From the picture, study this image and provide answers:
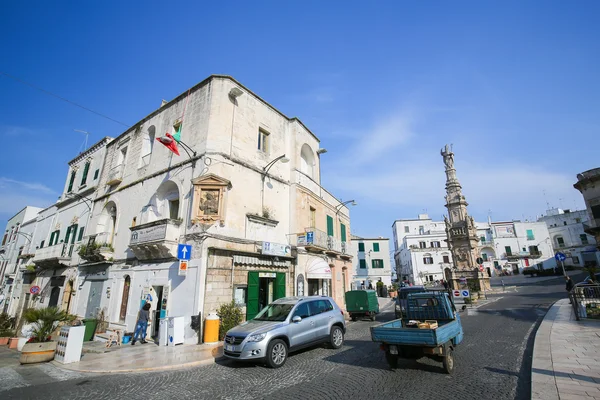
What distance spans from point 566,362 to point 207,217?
12.2 meters

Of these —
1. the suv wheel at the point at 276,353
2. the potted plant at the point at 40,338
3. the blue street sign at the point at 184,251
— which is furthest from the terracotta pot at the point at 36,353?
the suv wheel at the point at 276,353

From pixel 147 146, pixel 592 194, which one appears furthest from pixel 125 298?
pixel 592 194

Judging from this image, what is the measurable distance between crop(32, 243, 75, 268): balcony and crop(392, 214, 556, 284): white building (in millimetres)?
51379

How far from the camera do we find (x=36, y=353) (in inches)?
336

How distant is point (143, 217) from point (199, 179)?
496 centimetres

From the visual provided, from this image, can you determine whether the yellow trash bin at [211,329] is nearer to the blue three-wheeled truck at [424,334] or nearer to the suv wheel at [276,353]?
the suv wheel at [276,353]

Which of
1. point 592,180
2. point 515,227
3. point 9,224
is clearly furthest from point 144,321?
point 515,227

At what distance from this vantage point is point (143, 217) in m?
15.2

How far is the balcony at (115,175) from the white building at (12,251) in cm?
1584

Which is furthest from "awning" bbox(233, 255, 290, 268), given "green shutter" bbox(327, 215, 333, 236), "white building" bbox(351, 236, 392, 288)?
"white building" bbox(351, 236, 392, 288)

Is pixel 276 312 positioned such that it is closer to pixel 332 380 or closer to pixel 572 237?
pixel 332 380

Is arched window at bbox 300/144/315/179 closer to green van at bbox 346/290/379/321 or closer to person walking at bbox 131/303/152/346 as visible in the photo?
green van at bbox 346/290/379/321

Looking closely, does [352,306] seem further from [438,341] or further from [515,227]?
[515,227]

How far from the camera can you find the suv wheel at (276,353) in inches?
281
